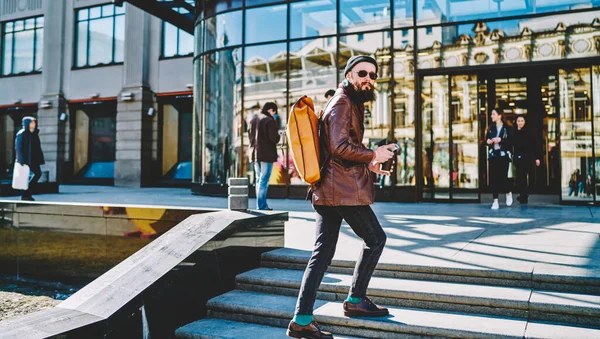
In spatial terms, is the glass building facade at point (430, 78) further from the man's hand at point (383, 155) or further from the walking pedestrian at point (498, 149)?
the man's hand at point (383, 155)

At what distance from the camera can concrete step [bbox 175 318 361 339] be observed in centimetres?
381

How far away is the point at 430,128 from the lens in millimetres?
12320

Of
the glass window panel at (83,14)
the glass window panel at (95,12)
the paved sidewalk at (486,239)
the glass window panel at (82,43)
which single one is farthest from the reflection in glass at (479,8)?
the glass window panel at (83,14)

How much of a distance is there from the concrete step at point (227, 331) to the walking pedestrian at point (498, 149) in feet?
24.3

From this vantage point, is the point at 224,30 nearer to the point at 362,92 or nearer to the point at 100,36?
the point at 100,36

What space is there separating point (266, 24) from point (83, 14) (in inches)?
530

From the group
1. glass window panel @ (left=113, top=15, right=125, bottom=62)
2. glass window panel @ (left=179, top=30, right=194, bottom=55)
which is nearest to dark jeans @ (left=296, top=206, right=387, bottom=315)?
glass window panel @ (left=179, top=30, right=194, bottom=55)

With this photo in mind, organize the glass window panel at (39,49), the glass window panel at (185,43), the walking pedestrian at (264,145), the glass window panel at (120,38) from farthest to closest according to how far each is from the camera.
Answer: the glass window panel at (39,49) < the glass window panel at (120,38) < the glass window panel at (185,43) < the walking pedestrian at (264,145)

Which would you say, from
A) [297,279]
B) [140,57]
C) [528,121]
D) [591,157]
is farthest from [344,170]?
[140,57]

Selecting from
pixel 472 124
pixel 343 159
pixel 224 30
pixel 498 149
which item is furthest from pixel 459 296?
pixel 224 30

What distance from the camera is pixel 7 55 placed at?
82.9 feet

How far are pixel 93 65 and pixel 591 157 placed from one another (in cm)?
2054

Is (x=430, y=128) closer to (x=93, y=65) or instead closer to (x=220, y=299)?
(x=220, y=299)

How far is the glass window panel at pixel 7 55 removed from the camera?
25141mm
